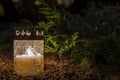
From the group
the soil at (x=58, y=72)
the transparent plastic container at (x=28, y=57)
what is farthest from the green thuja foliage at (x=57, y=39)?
the transparent plastic container at (x=28, y=57)

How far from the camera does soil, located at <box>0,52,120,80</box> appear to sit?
471cm

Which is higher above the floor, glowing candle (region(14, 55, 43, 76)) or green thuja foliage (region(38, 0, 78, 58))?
green thuja foliage (region(38, 0, 78, 58))

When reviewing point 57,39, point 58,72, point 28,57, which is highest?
point 57,39

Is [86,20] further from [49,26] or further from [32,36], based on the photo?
[32,36]

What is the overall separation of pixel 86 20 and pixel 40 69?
3010 mm

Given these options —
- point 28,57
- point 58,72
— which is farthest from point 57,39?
point 28,57

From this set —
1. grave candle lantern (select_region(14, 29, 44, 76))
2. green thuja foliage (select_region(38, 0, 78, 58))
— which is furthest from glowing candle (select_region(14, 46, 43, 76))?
green thuja foliage (select_region(38, 0, 78, 58))

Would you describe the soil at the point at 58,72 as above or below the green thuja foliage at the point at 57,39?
below

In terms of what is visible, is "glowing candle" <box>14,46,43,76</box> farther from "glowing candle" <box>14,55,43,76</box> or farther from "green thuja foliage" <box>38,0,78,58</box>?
"green thuja foliage" <box>38,0,78,58</box>

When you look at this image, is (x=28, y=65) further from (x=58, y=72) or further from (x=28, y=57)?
(x=58, y=72)

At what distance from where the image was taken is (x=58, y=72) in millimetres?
4895

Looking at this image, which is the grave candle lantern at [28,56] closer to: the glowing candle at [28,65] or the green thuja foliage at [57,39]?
the glowing candle at [28,65]

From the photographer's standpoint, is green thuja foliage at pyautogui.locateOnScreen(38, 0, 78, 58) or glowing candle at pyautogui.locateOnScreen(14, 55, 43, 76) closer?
glowing candle at pyautogui.locateOnScreen(14, 55, 43, 76)

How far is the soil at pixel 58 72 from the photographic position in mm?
4711
